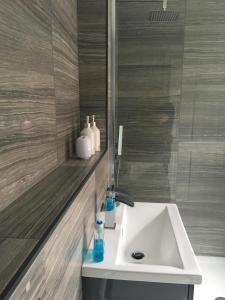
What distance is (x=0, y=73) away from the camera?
75cm

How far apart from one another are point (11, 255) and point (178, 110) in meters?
1.89

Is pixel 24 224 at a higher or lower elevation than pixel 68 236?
higher

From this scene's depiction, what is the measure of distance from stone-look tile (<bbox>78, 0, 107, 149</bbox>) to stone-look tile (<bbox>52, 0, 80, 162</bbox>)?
4cm

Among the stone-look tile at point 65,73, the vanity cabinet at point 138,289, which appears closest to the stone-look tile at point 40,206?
the stone-look tile at point 65,73

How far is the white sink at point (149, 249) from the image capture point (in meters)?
1.04

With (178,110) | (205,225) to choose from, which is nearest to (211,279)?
(205,225)

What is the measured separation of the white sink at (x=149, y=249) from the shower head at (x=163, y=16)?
1.39m

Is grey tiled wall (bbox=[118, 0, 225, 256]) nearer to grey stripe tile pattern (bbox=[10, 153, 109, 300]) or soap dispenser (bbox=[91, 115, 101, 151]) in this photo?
soap dispenser (bbox=[91, 115, 101, 151])

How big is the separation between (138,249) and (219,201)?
3.76ft

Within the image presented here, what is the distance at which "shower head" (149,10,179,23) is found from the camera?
2.07m

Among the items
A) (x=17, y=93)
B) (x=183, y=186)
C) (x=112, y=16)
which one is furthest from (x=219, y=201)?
(x=17, y=93)

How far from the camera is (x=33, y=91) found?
3.19 ft

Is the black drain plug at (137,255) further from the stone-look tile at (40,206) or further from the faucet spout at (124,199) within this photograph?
the stone-look tile at (40,206)

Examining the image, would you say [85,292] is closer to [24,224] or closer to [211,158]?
[24,224]
